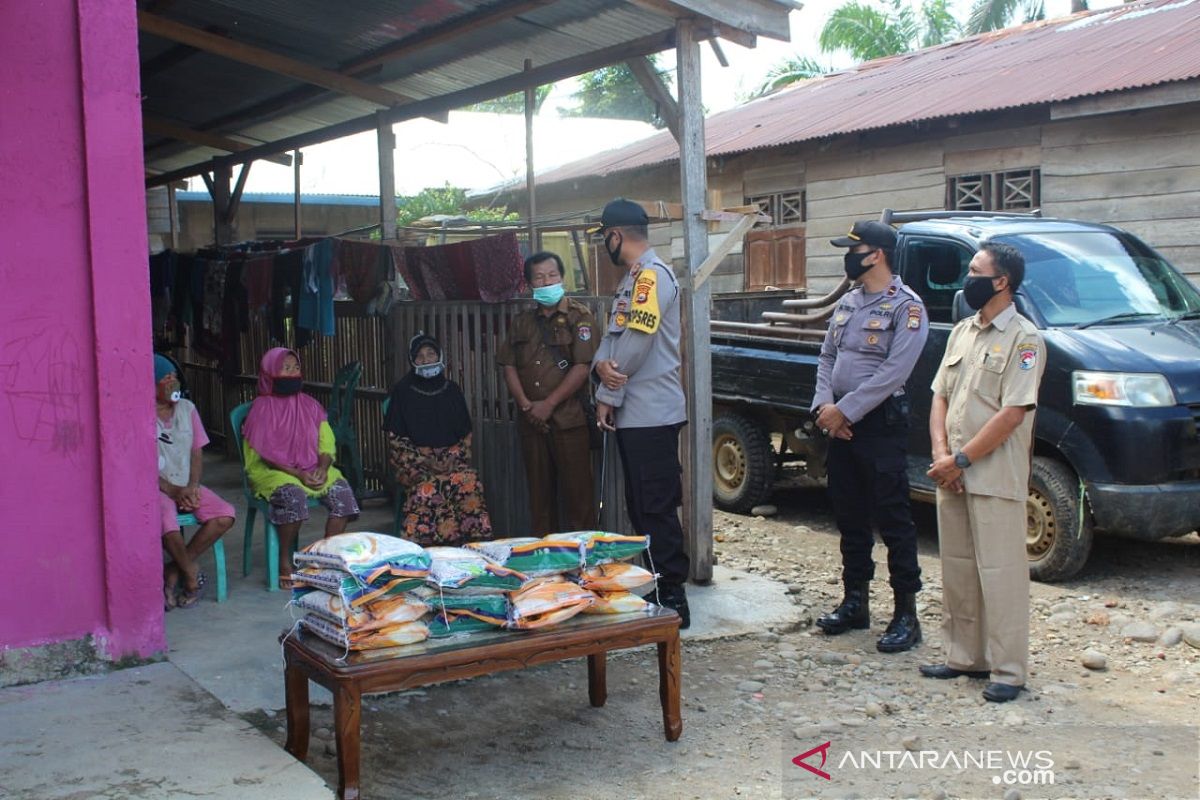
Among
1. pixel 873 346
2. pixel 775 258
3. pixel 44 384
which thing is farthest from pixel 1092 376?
pixel 775 258

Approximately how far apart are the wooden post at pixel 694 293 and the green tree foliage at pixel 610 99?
2780 centimetres

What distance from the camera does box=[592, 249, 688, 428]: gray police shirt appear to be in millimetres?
5383

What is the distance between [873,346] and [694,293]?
1.13 m

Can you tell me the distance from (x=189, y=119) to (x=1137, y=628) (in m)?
9.29

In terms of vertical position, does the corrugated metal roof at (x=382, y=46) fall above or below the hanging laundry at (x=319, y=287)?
above

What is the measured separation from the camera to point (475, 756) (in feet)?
13.9

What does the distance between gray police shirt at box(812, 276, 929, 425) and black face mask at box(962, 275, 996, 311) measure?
53 cm

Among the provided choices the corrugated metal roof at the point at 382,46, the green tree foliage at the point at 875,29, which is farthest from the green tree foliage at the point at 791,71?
the corrugated metal roof at the point at 382,46

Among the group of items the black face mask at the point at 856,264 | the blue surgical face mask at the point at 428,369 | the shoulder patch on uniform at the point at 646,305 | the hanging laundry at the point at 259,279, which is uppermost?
the hanging laundry at the point at 259,279

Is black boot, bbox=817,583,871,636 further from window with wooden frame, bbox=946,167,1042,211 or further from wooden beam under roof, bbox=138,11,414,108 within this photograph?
window with wooden frame, bbox=946,167,1042,211

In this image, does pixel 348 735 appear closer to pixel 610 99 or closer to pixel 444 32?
pixel 444 32

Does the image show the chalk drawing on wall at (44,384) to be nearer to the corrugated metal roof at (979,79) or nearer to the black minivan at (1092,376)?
the black minivan at (1092,376)

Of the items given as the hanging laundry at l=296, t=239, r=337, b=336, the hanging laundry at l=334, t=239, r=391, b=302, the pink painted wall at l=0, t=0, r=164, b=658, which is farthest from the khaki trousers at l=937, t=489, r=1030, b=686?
the hanging laundry at l=296, t=239, r=337, b=336

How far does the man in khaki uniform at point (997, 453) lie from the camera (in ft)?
15.5
